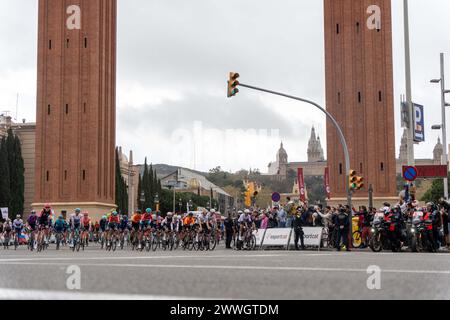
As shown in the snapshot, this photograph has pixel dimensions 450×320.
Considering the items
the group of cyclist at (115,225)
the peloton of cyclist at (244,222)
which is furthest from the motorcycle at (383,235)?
the group of cyclist at (115,225)

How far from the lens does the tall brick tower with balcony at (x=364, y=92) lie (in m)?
56.2

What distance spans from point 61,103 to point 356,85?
23231 millimetres

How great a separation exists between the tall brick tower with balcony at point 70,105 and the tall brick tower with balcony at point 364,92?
18530 millimetres

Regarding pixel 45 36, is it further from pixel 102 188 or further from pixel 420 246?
pixel 420 246

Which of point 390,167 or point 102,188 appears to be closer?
point 390,167

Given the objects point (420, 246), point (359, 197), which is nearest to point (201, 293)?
point (420, 246)

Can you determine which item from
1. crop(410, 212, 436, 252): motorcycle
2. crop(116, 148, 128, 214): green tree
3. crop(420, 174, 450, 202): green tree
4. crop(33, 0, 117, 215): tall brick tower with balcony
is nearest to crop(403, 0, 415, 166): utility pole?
crop(410, 212, 436, 252): motorcycle

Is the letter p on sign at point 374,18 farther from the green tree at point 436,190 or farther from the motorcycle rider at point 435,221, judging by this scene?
the green tree at point 436,190

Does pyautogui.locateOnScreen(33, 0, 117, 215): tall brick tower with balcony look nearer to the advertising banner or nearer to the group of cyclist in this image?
the group of cyclist

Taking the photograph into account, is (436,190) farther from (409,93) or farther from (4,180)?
(409,93)

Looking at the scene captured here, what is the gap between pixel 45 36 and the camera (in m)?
59.6

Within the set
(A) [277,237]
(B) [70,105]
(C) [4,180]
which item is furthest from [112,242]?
(C) [4,180]

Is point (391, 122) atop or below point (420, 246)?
atop

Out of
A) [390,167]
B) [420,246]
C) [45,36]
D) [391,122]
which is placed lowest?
[420,246]
